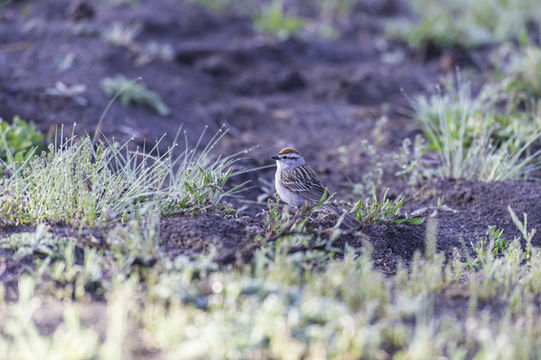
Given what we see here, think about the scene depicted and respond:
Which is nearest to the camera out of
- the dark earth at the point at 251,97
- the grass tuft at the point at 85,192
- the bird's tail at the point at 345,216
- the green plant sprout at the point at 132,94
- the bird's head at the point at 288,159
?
the grass tuft at the point at 85,192

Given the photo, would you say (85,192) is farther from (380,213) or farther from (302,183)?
(380,213)

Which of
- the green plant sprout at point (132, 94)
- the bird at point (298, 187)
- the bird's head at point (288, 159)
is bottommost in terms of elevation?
the bird at point (298, 187)

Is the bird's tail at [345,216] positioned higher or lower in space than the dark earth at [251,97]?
lower

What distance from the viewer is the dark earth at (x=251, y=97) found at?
6004mm

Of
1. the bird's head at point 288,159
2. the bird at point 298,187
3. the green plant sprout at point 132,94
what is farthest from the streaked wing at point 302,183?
the green plant sprout at point 132,94

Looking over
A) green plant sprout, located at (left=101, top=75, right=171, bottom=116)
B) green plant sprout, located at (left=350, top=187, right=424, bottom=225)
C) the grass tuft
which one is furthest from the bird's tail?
green plant sprout, located at (left=101, top=75, right=171, bottom=116)

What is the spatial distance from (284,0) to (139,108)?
7119 mm

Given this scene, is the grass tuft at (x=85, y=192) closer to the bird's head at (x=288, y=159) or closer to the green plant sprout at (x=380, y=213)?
the bird's head at (x=288, y=159)

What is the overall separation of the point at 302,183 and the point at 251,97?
4.20 meters

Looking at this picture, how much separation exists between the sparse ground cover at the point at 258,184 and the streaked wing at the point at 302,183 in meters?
0.29

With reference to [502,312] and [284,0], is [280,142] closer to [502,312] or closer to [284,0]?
[502,312]

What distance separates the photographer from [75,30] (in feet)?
32.1

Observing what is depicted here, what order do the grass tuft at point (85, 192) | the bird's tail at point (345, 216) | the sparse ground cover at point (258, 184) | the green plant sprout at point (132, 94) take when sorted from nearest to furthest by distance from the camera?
the sparse ground cover at point (258, 184) < the grass tuft at point (85, 192) < the bird's tail at point (345, 216) < the green plant sprout at point (132, 94)

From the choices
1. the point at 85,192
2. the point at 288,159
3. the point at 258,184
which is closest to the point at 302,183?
the point at 288,159
